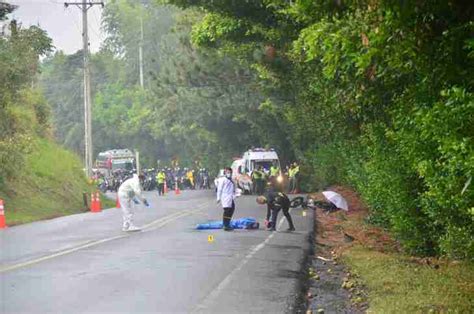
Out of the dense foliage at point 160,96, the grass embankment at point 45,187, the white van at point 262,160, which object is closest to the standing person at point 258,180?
the white van at point 262,160

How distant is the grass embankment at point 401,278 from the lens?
9.27m

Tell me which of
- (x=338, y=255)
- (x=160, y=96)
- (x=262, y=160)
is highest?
(x=160, y=96)

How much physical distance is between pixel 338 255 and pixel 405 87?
5917mm

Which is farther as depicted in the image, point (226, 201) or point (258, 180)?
point (258, 180)

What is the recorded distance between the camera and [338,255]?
49.9 ft

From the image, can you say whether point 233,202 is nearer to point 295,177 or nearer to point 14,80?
point 14,80

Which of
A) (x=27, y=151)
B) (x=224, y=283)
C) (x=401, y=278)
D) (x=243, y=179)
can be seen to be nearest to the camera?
(x=224, y=283)

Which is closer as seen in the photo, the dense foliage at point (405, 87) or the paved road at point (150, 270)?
the dense foliage at point (405, 87)

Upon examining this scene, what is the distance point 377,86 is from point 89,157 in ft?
92.5

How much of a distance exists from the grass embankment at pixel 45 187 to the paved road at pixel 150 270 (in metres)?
7.47

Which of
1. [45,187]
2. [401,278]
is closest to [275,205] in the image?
[401,278]

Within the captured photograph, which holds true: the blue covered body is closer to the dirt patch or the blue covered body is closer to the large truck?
the dirt patch

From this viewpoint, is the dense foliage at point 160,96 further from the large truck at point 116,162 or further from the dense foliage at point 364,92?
the large truck at point 116,162

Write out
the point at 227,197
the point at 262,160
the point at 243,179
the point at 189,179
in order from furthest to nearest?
the point at 189,179 → the point at 262,160 → the point at 243,179 → the point at 227,197
